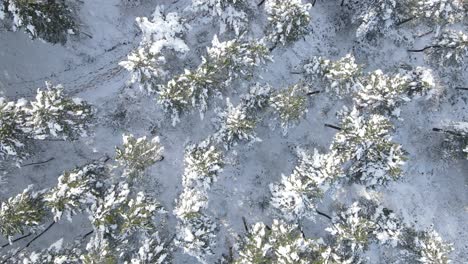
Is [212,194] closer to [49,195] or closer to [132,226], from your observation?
[132,226]

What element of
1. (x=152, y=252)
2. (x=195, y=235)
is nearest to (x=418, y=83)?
(x=195, y=235)

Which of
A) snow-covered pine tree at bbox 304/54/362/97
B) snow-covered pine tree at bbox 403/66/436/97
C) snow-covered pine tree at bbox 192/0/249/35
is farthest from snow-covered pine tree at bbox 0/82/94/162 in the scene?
snow-covered pine tree at bbox 403/66/436/97

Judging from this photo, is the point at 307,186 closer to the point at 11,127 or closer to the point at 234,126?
the point at 234,126

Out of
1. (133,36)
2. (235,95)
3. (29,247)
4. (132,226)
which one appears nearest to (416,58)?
(235,95)

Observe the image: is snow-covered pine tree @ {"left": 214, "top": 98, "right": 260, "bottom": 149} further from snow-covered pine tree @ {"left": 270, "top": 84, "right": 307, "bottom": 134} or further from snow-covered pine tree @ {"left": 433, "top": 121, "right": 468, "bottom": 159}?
snow-covered pine tree @ {"left": 433, "top": 121, "right": 468, "bottom": 159}

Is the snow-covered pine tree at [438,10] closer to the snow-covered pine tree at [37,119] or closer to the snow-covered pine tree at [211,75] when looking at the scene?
the snow-covered pine tree at [211,75]

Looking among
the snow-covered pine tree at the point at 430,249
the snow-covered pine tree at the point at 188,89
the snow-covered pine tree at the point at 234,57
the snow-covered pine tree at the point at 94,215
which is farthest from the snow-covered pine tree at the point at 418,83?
the snow-covered pine tree at the point at 94,215
